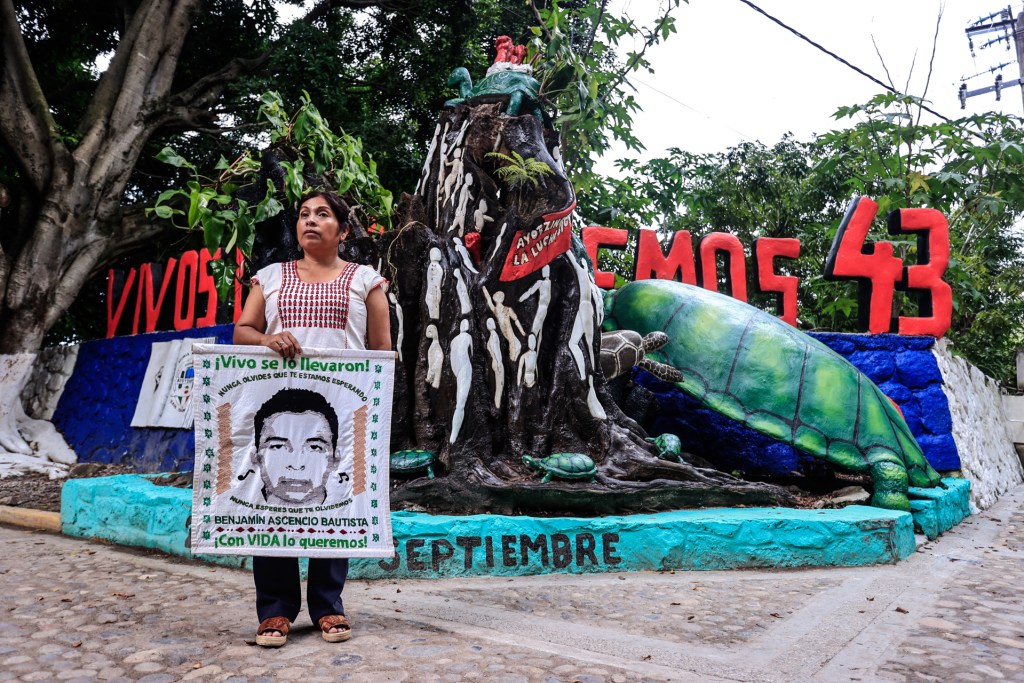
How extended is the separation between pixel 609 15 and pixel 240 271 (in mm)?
5470

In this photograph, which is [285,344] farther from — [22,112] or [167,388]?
[22,112]

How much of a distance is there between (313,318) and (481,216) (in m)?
2.83

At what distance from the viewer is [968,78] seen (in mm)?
17750

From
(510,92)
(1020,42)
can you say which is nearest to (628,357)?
(510,92)

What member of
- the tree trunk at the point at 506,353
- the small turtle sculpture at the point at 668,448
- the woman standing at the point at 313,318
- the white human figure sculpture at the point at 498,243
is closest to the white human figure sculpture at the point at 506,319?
the tree trunk at the point at 506,353

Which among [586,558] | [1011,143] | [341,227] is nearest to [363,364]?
[341,227]

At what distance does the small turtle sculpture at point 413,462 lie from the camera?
15.3 feet

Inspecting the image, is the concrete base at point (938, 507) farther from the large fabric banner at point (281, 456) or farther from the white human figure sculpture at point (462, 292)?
the large fabric banner at point (281, 456)

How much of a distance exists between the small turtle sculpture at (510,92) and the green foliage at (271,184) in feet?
3.08

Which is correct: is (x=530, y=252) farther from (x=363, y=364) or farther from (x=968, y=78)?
(x=968, y=78)

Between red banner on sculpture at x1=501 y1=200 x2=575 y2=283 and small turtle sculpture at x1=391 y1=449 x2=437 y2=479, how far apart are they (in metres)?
1.29

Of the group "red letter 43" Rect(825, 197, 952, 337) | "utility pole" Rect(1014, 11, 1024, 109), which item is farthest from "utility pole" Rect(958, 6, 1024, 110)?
"red letter 43" Rect(825, 197, 952, 337)

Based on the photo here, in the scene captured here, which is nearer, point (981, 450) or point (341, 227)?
point (341, 227)

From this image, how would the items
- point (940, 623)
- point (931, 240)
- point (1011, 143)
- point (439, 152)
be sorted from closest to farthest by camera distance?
point (940, 623) < point (439, 152) < point (931, 240) < point (1011, 143)
